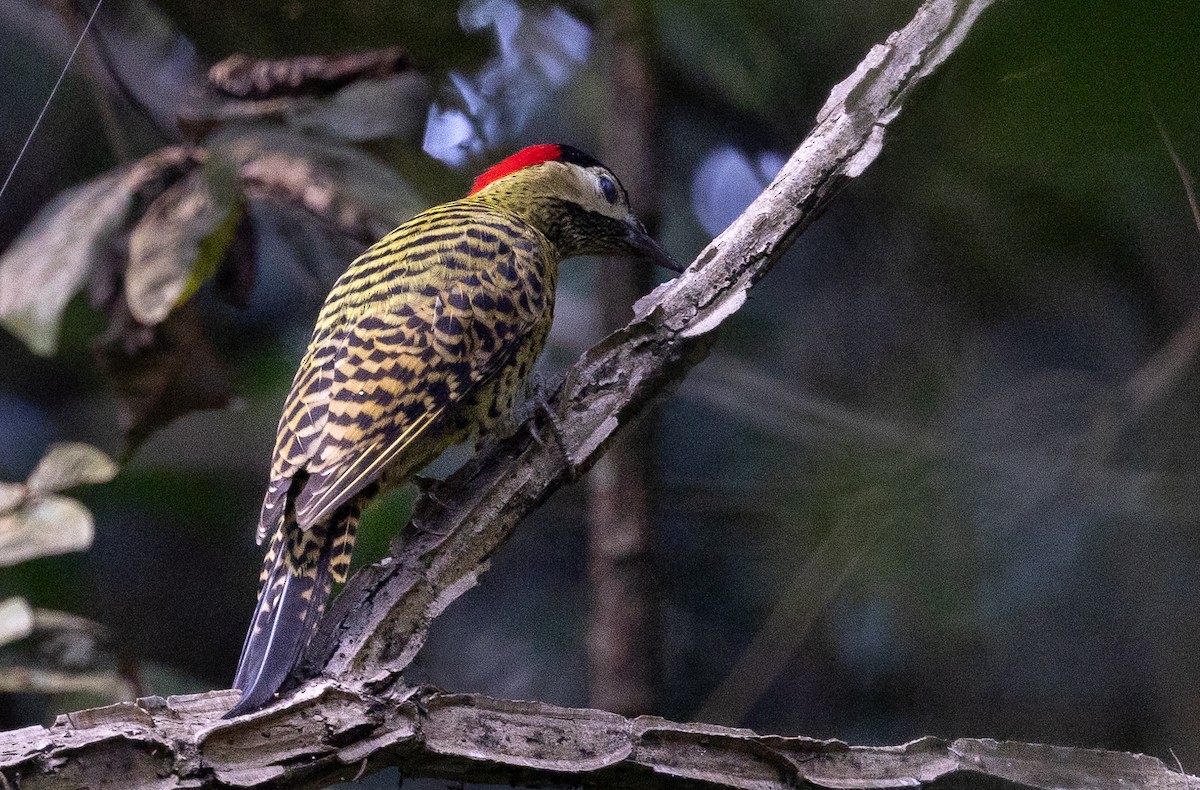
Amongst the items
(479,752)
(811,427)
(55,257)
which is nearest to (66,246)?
(55,257)

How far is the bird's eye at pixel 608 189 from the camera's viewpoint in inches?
119

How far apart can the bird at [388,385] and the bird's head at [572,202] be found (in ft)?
0.33

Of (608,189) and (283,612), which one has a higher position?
(608,189)

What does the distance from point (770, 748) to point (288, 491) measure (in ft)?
3.21

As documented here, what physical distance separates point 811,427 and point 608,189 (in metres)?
1.13

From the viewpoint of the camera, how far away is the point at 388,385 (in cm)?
226

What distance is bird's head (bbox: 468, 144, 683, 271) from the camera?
302 cm

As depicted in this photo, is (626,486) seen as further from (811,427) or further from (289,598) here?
(289,598)

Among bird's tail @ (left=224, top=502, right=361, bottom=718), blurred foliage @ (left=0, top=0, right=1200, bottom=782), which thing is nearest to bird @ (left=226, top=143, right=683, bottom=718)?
bird's tail @ (left=224, top=502, right=361, bottom=718)

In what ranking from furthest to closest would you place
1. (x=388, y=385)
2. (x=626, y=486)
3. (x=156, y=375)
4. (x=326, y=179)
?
(x=626, y=486)
(x=156, y=375)
(x=326, y=179)
(x=388, y=385)

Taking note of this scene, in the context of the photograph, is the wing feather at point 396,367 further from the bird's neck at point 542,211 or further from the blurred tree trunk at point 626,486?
the blurred tree trunk at point 626,486

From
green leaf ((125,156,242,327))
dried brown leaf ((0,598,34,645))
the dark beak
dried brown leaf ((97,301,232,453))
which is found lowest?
dried brown leaf ((0,598,34,645))

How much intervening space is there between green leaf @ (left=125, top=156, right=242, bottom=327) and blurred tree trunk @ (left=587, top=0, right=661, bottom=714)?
1145 millimetres

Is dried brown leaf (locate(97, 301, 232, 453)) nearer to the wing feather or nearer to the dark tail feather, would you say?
the wing feather
